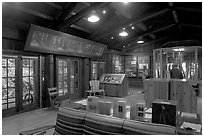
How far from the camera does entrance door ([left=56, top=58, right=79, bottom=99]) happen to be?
21.1 ft

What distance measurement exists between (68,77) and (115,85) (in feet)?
7.61

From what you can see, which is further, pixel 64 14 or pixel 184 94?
pixel 64 14

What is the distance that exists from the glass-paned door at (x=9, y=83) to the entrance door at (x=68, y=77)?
173cm

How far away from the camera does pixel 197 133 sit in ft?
5.91

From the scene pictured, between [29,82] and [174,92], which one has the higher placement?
[29,82]

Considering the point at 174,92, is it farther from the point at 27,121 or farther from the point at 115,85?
the point at 115,85

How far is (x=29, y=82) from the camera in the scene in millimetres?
5289

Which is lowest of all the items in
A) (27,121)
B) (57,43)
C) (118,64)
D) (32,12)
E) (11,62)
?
(27,121)

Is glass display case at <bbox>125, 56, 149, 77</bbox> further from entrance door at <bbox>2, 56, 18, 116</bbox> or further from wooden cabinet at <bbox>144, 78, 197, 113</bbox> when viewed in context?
entrance door at <bbox>2, 56, 18, 116</bbox>

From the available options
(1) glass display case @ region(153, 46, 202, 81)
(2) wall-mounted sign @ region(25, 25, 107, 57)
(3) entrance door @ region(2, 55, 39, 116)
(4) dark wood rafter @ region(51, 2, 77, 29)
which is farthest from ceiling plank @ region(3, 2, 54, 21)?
(1) glass display case @ region(153, 46, 202, 81)

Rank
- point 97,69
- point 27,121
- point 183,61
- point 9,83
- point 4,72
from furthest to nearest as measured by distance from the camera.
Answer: point 183,61 → point 97,69 → point 9,83 → point 4,72 → point 27,121

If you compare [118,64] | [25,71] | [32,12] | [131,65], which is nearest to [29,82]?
[25,71]

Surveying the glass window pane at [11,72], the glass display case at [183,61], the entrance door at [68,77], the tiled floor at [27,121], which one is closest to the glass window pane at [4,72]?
the glass window pane at [11,72]

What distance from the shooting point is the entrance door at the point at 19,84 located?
15.2ft
